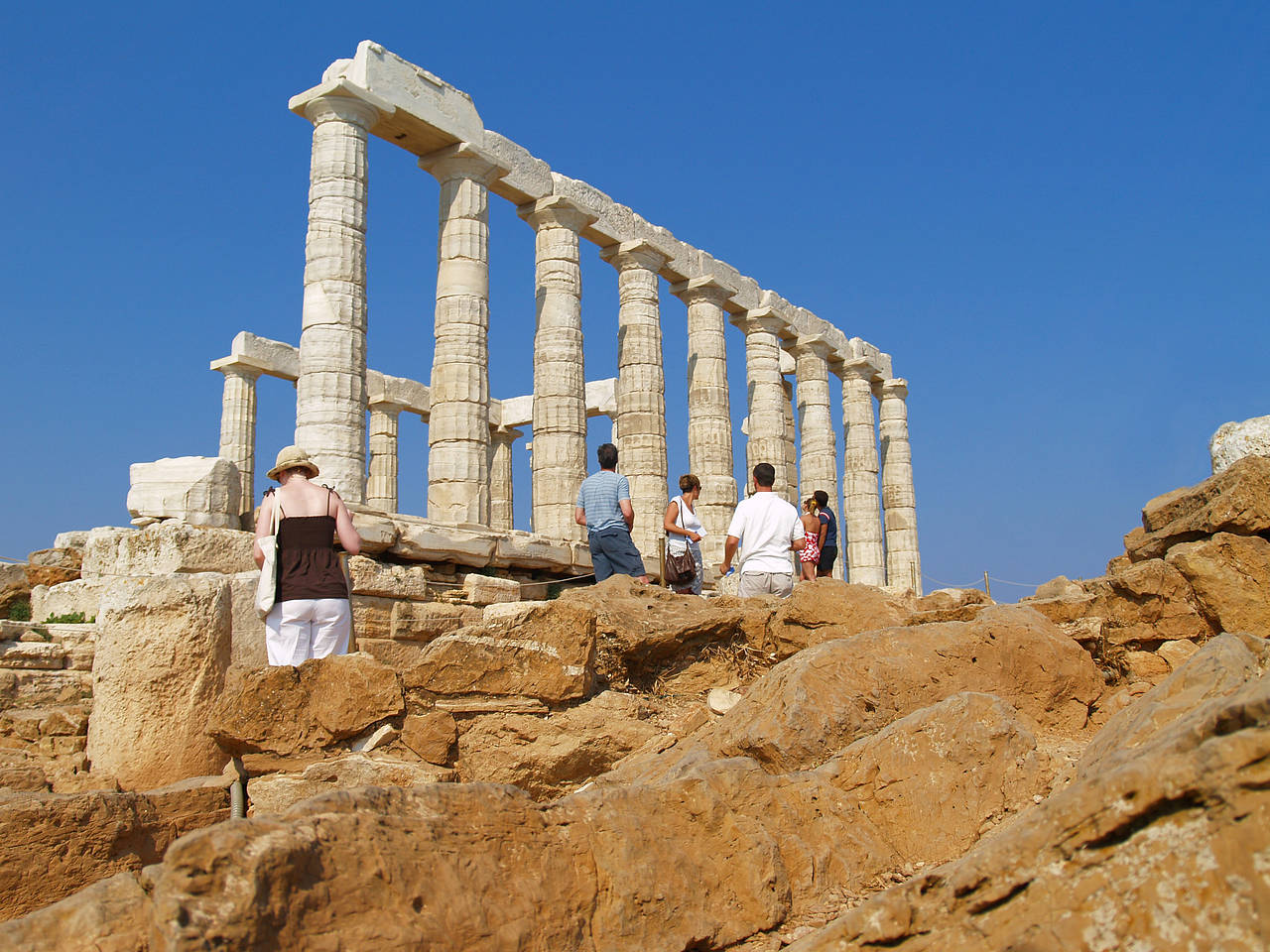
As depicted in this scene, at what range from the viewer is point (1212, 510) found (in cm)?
639

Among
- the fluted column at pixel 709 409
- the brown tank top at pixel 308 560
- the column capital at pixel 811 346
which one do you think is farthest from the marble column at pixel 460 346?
the column capital at pixel 811 346

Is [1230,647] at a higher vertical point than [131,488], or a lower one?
lower

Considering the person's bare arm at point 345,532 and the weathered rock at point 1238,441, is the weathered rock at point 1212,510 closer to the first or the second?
the weathered rock at point 1238,441

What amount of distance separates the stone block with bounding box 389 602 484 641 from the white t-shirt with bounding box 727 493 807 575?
2.28 meters

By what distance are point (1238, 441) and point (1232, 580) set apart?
1.77 m

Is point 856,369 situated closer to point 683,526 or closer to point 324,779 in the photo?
point 683,526

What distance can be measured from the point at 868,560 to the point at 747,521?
2069 cm

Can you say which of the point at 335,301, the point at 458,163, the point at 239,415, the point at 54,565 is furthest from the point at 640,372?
→ the point at 54,565

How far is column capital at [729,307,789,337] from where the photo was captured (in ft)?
82.7

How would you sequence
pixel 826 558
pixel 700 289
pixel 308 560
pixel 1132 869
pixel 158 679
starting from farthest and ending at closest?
pixel 700 289
pixel 826 558
pixel 308 560
pixel 158 679
pixel 1132 869

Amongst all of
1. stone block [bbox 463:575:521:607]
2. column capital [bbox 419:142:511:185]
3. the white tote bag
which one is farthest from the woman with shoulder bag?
column capital [bbox 419:142:511:185]

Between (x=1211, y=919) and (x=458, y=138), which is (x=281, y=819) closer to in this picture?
(x=1211, y=919)

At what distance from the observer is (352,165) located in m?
15.7

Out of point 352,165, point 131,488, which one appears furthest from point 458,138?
point 131,488
